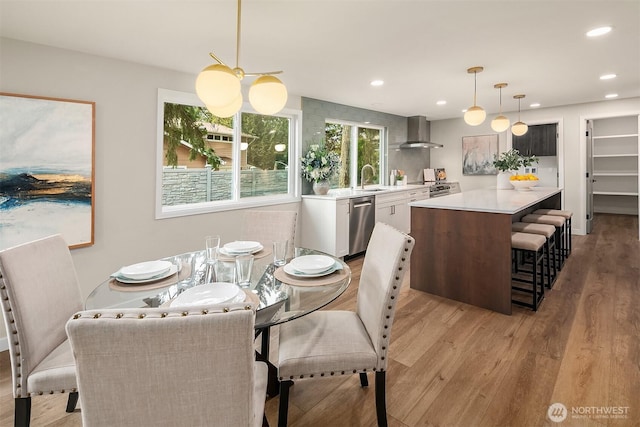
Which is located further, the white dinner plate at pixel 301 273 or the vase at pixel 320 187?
the vase at pixel 320 187

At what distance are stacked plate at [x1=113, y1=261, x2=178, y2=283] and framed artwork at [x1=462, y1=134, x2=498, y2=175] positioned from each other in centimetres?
654

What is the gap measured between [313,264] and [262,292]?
38 cm

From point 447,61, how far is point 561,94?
9.09ft

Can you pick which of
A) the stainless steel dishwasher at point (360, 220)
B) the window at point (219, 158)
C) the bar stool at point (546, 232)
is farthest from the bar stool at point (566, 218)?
the window at point (219, 158)

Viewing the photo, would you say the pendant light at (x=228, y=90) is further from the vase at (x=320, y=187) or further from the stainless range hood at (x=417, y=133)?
the stainless range hood at (x=417, y=133)

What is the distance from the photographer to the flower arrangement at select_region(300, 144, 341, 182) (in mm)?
4664

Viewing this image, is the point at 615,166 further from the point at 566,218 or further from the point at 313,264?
the point at 313,264

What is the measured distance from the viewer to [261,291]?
158 cm

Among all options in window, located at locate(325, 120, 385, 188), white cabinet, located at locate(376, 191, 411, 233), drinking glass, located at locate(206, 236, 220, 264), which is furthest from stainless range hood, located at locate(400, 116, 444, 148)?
drinking glass, located at locate(206, 236, 220, 264)

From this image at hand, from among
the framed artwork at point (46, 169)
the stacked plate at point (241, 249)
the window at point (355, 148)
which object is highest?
the window at point (355, 148)

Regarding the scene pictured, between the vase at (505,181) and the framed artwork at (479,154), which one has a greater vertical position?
the framed artwork at (479,154)

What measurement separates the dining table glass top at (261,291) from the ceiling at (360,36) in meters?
1.58

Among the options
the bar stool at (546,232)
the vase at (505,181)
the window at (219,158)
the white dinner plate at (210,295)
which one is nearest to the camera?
the white dinner plate at (210,295)

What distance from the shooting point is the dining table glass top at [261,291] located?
142cm
